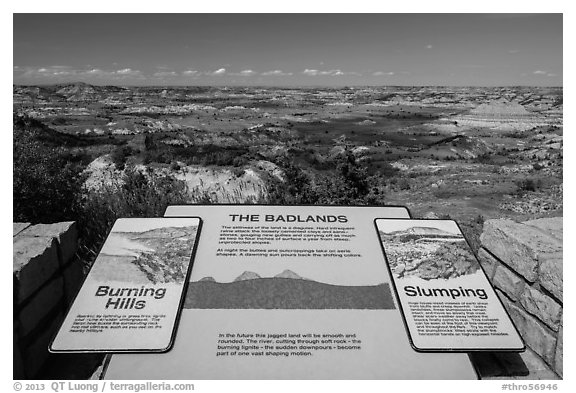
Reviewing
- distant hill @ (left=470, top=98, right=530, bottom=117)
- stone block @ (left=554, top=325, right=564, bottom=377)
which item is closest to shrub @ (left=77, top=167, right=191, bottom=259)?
stone block @ (left=554, top=325, right=564, bottom=377)

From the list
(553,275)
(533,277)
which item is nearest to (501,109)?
(533,277)

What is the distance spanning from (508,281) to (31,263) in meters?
3.20

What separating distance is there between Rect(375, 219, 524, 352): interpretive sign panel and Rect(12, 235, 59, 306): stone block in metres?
2.21

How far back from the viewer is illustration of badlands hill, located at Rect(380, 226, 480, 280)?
2732mm

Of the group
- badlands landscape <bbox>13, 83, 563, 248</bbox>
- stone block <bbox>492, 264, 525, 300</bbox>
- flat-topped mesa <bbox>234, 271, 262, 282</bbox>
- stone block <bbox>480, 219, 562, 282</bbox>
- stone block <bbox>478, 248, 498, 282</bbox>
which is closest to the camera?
flat-topped mesa <bbox>234, 271, 262, 282</bbox>

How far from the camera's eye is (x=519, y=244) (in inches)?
120

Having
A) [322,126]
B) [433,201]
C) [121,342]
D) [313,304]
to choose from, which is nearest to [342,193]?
[313,304]

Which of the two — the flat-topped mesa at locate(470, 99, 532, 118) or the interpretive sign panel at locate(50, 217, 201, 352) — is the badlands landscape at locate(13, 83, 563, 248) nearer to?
the flat-topped mesa at locate(470, 99, 532, 118)

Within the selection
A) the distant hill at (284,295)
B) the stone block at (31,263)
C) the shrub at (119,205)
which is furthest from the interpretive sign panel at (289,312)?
the shrub at (119,205)

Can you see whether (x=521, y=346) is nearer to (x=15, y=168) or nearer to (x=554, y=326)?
(x=554, y=326)

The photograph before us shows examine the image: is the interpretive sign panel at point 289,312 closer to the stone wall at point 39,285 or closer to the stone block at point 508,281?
the stone wall at point 39,285

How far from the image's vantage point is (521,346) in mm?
2314

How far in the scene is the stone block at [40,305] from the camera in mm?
2744

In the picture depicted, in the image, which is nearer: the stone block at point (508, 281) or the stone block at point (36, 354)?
the stone block at point (36, 354)
